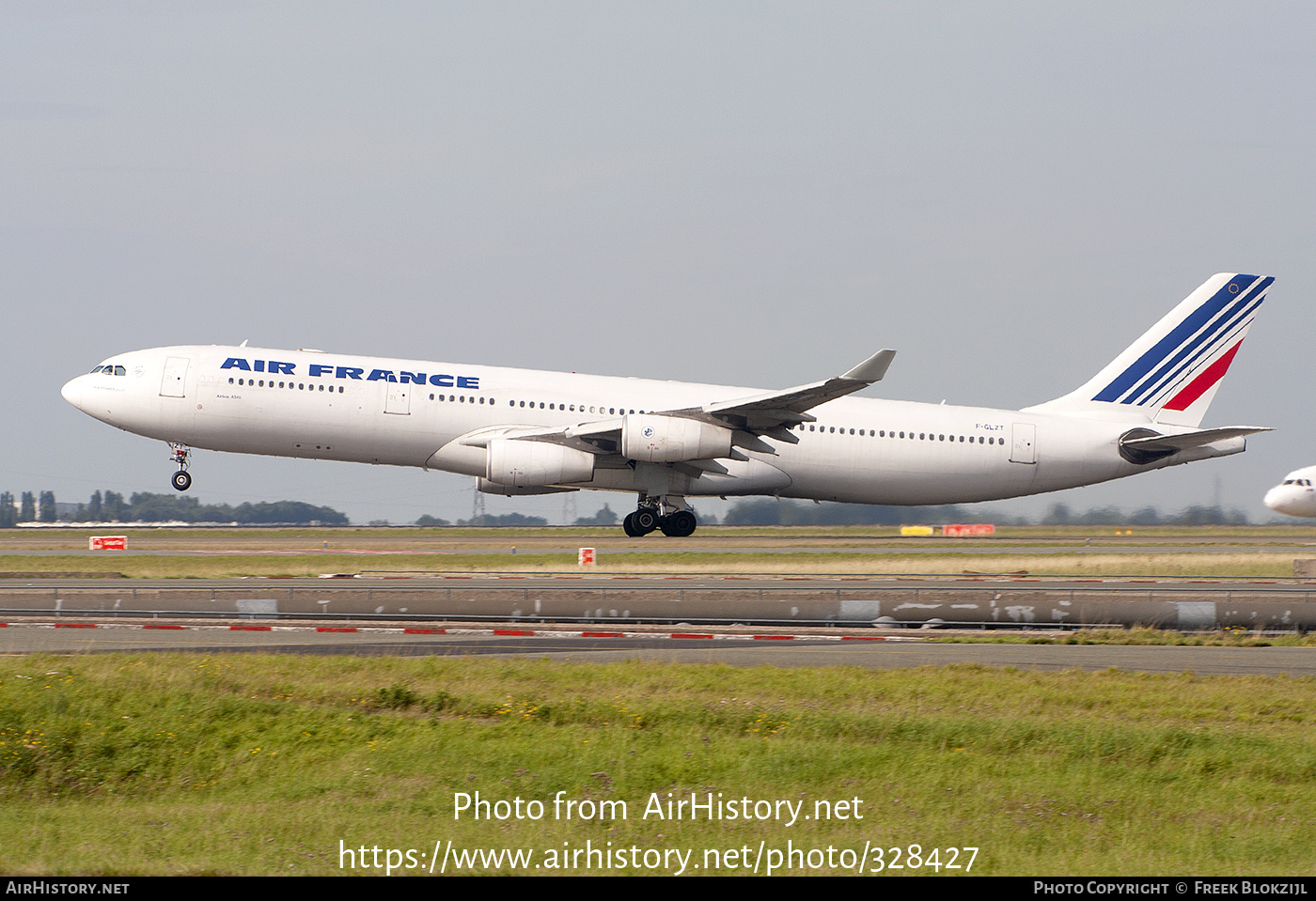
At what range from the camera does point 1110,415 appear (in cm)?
3919

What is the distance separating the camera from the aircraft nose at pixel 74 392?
34.8m

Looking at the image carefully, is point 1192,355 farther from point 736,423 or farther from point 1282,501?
point 1282,501

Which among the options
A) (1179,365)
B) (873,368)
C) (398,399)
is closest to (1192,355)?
(1179,365)

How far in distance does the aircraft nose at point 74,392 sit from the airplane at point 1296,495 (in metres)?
60.0

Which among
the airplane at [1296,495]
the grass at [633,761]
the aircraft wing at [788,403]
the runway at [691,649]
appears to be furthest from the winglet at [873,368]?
the airplane at [1296,495]

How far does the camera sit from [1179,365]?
130ft

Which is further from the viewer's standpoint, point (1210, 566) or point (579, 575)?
point (1210, 566)

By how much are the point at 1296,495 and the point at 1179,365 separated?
33.3 m

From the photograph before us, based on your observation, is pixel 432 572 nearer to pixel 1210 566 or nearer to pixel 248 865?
pixel 1210 566

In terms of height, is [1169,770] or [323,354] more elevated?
[323,354]

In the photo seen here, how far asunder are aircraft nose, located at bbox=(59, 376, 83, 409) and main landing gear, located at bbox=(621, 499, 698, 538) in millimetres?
15732

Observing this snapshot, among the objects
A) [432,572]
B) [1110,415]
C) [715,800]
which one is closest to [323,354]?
[432,572]
